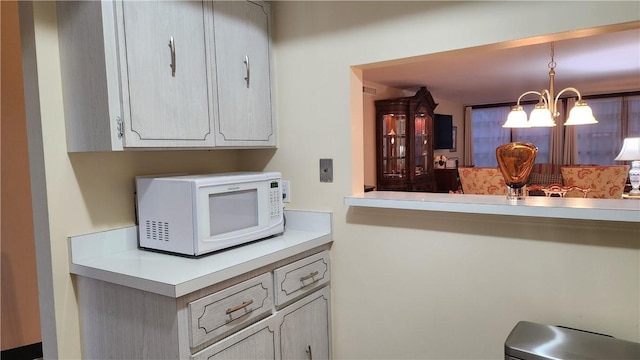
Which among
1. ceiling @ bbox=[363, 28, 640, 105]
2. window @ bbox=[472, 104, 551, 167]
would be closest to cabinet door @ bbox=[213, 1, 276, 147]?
ceiling @ bbox=[363, 28, 640, 105]

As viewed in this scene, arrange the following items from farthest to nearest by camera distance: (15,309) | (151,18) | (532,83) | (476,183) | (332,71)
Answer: (532,83)
(476,183)
(15,309)
(332,71)
(151,18)

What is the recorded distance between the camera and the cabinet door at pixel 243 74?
1820 millimetres

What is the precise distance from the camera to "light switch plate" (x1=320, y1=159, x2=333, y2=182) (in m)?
2.05

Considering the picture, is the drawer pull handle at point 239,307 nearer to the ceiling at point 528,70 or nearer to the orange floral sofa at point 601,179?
the ceiling at point 528,70

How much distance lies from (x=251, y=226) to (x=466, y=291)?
97 centimetres

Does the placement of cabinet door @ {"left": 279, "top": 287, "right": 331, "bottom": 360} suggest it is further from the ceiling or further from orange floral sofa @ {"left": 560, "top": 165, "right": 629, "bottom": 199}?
orange floral sofa @ {"left": 560, "top": 165, "right": 629, "bottom": 199}

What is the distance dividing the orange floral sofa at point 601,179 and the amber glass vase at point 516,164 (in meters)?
2.86

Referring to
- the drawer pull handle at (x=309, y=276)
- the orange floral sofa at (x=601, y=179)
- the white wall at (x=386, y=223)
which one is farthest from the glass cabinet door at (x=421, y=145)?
the drawer pull handle at (x=309, y=276)

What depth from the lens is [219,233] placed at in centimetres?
170

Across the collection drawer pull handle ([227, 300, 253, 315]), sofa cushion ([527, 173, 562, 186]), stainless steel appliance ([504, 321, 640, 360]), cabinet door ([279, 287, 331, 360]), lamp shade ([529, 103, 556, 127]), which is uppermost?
lamp shade ([529, 103, 556, 127])

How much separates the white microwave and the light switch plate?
264 millimetres

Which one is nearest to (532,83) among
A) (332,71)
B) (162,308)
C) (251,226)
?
(332,71)

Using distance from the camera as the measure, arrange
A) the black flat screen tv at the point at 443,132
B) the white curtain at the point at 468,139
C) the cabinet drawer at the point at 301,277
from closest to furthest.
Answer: the cabinet drawer at the point at 301,277
the black flat screen tv at the point at 443,132
the white curtain at the point at 468,139

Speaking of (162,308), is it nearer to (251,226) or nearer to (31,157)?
(251,226)
